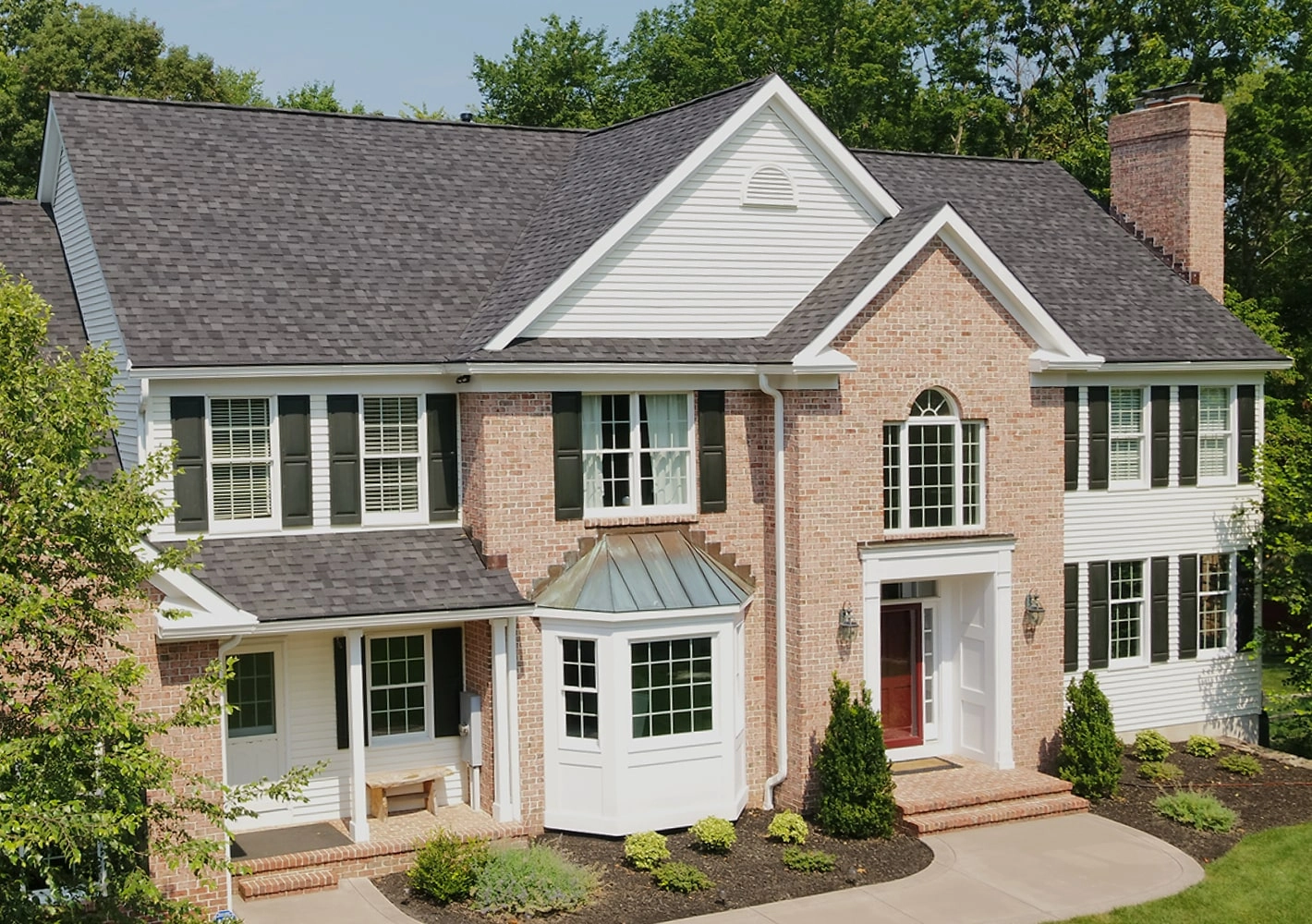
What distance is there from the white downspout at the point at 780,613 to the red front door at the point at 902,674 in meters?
2.63

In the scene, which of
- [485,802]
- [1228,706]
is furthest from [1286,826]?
[485,802]

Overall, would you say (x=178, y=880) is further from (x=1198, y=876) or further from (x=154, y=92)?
(x=154, y=92)

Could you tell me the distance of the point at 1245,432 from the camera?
24719 mm

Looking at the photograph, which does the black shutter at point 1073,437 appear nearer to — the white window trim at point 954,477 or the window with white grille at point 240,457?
the white window trim at point 954,477

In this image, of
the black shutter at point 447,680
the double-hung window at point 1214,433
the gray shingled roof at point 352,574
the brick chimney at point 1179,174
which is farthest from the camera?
the brick chimney at point 1179,174

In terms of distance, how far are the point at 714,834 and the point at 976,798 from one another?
4040mm

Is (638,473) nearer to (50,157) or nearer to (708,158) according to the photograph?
(708,158)

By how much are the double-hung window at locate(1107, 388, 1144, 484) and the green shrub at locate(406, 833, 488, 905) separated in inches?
493

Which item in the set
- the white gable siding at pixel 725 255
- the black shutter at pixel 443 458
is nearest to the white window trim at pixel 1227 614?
the white gable siding at pixel 725 255

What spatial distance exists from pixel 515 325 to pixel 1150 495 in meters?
11.5

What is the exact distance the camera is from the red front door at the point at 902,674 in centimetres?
2225

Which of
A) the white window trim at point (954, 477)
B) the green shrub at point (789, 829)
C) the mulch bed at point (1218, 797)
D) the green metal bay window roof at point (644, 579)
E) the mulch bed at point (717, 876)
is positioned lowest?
the mulch bed at point (1218, 797)

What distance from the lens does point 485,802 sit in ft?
63.0

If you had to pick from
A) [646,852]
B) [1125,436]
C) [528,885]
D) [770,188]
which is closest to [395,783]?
[528,885]
